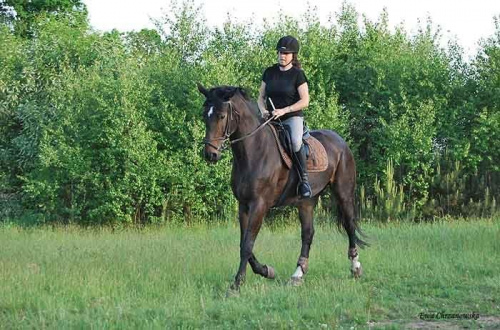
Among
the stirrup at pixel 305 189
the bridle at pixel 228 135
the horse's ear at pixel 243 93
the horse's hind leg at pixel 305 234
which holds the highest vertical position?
the horse's ear at pixel 243 93

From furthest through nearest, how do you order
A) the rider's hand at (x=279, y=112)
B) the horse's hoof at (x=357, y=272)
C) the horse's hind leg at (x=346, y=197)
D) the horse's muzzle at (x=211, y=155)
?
the horse's hind leg at (x=346, y=197)
the horse's hoof at (x=357, y=272)
the rider's hand at (x=279, y=112)
the horse's muzzle at (x=211, y=155)

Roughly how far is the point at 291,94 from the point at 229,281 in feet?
8.65

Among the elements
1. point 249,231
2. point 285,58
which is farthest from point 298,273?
point 285,58

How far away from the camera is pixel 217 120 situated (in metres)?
8.21

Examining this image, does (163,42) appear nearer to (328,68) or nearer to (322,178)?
(328,68)

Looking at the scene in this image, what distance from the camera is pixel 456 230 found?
14.0 m

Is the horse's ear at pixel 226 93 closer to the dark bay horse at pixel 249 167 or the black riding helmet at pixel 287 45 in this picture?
the dark bay horse at pixel 249 167

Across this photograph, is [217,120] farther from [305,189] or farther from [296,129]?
[305,189]

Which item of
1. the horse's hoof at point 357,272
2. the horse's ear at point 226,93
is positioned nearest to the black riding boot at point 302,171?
the horse's hoof at point 357,272

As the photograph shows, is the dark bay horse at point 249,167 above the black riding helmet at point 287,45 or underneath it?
underneath

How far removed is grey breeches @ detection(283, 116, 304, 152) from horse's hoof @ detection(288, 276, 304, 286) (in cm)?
172

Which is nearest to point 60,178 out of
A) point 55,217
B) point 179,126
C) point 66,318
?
point 55,217

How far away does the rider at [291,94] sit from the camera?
9.20 meters

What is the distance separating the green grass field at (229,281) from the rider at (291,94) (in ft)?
5.52
